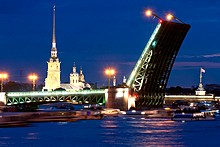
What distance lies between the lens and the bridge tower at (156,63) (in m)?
60.2

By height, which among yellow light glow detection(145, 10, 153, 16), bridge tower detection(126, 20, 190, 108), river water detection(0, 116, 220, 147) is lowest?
river water detection(0, 116, 220, 147)

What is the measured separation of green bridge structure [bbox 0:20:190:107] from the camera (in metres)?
60.5

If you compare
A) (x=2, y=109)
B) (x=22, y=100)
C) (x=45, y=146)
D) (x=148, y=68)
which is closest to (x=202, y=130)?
(x=45, y=146)

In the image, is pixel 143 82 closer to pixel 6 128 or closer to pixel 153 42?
pixel 153 42

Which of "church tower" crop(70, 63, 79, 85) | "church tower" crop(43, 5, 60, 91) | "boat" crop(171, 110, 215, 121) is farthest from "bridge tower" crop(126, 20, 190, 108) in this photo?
"church tower" crop(70, 63, 79, 85)

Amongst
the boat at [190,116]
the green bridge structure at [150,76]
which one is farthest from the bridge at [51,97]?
the boat at [190,116]

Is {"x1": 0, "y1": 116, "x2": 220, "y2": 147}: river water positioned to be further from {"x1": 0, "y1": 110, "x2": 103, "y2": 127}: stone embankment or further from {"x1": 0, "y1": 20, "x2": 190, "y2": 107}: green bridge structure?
{"x1": 0, "y1": 20, "x2": 190, "y2": 107}: green bridge structure

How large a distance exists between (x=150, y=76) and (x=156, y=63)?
6.92 feet

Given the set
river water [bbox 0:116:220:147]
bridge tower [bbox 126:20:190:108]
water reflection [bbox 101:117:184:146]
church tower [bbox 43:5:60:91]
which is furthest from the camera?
church tower [bbox 43:5:60:91]

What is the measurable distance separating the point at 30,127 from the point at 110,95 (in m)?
24.2

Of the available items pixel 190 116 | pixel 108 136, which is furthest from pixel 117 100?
pixel 108 136

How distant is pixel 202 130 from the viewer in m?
44.8

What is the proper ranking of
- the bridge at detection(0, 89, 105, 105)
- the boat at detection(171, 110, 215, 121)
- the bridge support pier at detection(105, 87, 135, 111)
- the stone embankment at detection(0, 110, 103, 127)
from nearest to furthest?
1. the stone embankment at detection(0, 110, 103, 127)
2. the boat at detection(171, 110, 215, 121)
3. the bridge support pier at detection(105, 87, 135, 111)
4. the bridge at detection(0, 89, 105, 105)

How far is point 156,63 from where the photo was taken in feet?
209
